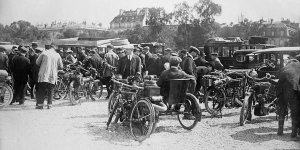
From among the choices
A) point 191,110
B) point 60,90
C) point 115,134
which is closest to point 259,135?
point 191,110

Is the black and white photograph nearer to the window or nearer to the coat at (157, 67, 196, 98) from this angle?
the coat at (157, 67, 196, 98)

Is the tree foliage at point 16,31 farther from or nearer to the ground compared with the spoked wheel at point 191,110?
farther from the ground

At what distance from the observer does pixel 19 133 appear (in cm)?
556

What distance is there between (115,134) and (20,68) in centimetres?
414

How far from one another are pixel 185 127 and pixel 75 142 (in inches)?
82.4

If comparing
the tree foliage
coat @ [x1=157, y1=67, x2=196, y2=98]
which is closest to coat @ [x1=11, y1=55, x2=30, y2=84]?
the tree foliage

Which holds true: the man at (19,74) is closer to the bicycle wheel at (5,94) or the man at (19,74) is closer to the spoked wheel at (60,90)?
the bicycle wheel at (5,94)

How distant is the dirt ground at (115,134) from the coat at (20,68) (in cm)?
125

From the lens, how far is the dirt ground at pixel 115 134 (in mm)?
5035

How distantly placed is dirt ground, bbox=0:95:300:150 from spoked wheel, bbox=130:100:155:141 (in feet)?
0.44

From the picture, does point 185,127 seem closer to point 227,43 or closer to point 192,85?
point 192,85

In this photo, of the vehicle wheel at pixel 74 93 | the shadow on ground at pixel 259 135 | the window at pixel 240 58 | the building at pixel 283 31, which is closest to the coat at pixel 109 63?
the vehicle wheel at pixel 74 93

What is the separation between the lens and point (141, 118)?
17.3 ft

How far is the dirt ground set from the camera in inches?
198
